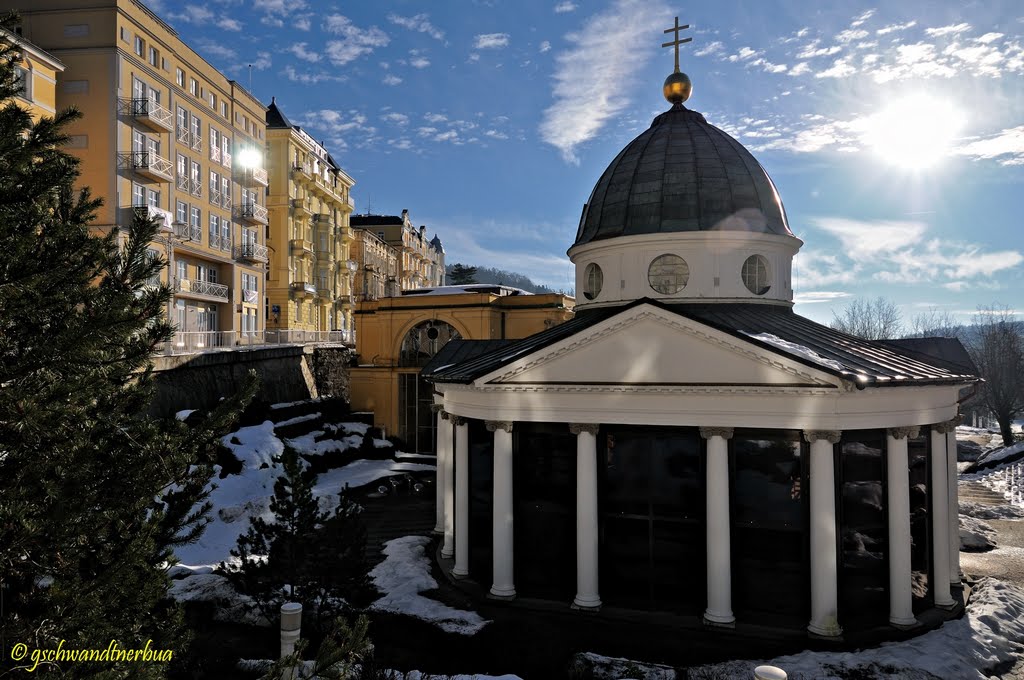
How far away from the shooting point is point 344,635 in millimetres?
7543

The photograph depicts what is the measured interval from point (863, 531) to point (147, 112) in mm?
35699

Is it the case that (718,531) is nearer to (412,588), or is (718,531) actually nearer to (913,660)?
(913,660)

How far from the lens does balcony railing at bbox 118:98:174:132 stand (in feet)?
98.7

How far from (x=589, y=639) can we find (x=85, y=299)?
463 inches

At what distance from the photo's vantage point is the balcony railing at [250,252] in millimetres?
40469

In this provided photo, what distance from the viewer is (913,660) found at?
12.0 metres

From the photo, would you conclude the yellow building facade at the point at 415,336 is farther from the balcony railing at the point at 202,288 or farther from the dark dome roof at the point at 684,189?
the dark dome roof at the point at 684,189

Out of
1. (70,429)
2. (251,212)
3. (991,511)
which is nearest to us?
(70,429)

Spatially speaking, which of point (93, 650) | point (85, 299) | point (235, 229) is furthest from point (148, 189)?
point (93, 650)

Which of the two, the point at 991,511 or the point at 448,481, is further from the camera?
the point at 991,511

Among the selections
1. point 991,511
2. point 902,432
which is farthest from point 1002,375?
point 902,432

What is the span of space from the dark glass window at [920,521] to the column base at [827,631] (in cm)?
286

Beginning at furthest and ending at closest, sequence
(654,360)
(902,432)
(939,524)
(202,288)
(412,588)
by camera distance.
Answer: (202,288)
(412,588)
(939,524)
(654,360)
(902,432)

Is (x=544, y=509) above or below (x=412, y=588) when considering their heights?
above
